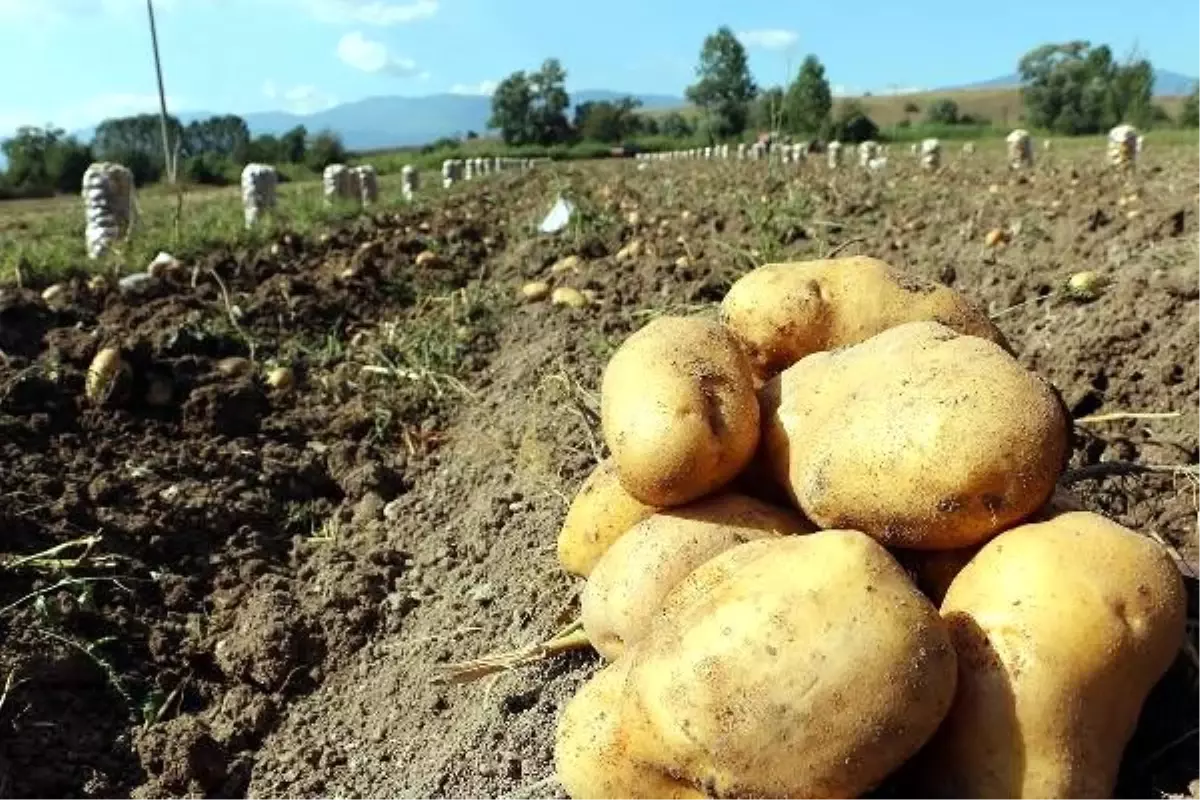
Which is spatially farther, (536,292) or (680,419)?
(536,292)

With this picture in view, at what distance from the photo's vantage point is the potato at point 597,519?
6.91 ft

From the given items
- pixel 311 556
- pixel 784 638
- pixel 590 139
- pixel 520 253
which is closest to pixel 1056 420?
pixel 784 638

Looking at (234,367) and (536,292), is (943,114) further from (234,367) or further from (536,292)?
(234,367)

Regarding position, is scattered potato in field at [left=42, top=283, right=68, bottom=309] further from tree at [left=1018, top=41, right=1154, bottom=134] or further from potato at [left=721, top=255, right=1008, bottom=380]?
tree at [left=1018, top=41, right=1154, bottom=134]

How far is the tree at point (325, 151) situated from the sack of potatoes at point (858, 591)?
128 feet

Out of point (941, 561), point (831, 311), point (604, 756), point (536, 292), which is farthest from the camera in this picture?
point (536, 292)

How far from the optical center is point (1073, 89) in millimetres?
53594

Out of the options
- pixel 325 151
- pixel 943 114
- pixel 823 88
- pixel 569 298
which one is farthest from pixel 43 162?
pixel 943 114

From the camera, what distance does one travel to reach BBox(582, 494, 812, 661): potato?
1894mm

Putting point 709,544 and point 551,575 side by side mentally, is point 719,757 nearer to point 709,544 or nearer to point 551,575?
point 709,544

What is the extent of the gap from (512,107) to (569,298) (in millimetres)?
69594

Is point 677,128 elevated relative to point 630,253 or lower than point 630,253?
elevated

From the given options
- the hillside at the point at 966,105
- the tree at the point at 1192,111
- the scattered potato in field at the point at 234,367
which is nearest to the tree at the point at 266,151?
the tree at the point at 1192,111

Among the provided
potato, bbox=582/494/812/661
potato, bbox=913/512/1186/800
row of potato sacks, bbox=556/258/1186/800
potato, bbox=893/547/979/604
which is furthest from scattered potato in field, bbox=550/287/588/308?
potato, bbox=913/512/1186/800
